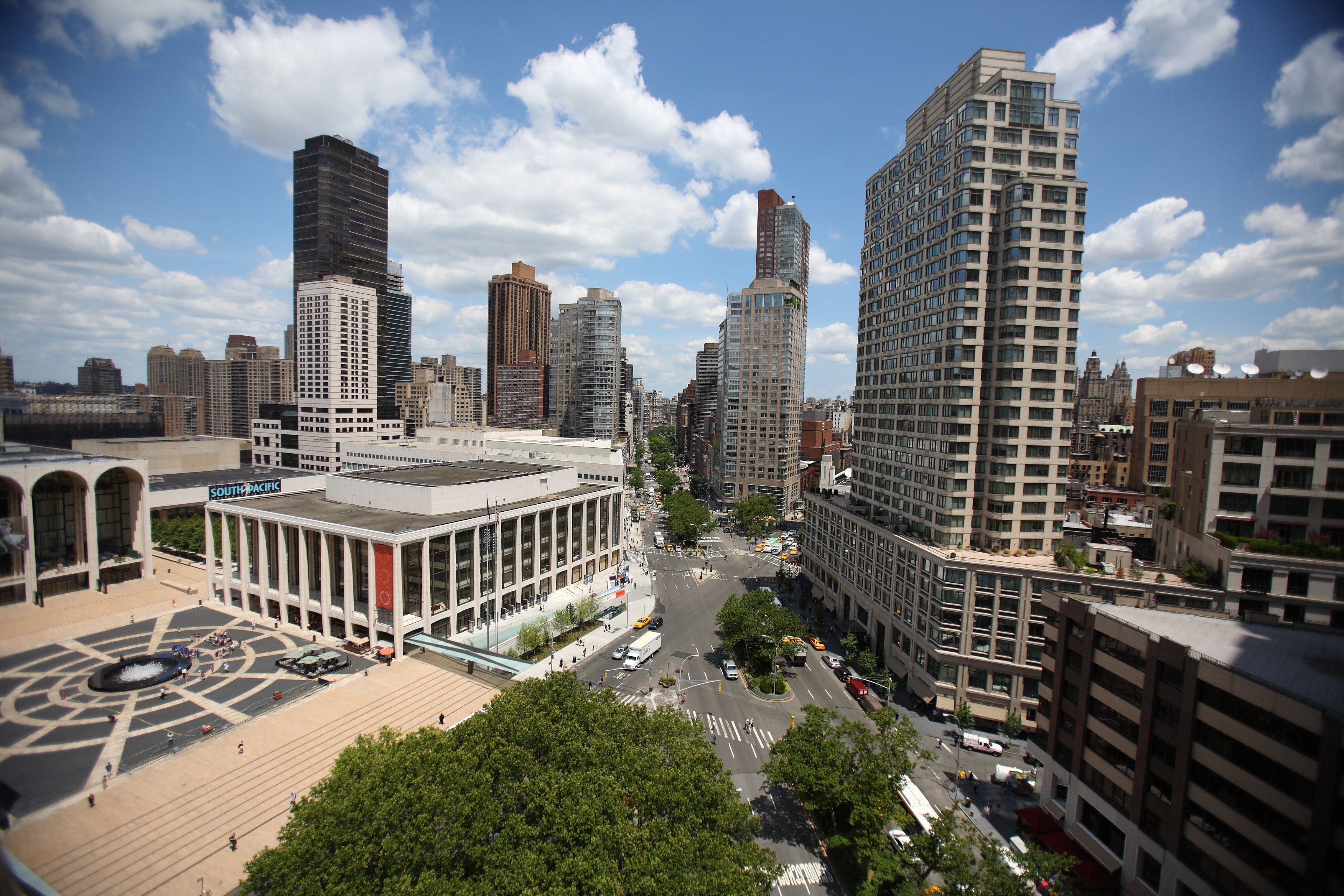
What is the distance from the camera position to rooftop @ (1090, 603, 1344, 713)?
22.4 m

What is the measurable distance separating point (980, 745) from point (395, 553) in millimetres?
62178

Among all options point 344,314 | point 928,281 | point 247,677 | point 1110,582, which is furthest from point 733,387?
point 247,677

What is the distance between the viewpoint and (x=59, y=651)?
168 ft

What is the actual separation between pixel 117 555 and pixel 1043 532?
116881 millimetres

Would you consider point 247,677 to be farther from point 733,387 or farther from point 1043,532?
point 733,387

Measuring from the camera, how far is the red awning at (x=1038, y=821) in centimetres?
3922

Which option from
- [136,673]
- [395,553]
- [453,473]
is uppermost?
[453,473]

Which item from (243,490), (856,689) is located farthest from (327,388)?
(856,689)

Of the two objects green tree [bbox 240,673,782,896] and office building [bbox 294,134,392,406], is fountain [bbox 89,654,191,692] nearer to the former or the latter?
green tree [bbox 240,673,782,896]

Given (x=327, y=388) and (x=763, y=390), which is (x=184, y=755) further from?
(x=763, y=390)

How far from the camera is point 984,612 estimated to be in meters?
54.0

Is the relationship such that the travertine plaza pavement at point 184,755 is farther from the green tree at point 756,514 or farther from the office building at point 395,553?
the green tree at point 756,514

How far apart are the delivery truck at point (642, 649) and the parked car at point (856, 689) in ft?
79.2

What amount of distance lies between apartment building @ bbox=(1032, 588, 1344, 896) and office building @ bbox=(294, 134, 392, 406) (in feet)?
600
